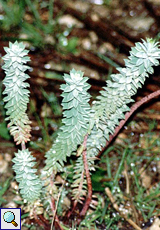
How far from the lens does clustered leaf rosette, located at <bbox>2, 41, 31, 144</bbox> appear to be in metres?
0.75

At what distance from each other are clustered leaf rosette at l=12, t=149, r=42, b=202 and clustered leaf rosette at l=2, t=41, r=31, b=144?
0.05 metres

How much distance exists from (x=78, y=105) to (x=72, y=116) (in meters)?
0.04

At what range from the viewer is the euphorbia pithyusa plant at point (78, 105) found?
754mm

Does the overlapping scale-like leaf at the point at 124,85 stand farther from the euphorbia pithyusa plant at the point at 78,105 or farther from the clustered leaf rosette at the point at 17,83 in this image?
the clustered leaf rosette at the point at 17,83

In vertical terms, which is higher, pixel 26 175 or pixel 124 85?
pixel 124 85

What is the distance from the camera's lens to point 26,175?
34.5 inches

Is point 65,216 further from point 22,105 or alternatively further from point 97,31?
point 97,31

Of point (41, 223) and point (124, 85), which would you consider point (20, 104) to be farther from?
point (41, 223)

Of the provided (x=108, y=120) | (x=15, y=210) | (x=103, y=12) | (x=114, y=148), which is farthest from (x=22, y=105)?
(x=103, y=12)

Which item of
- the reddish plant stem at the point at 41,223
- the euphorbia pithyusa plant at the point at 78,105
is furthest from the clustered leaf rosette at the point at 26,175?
the reddish plant stem at the point at 41,223

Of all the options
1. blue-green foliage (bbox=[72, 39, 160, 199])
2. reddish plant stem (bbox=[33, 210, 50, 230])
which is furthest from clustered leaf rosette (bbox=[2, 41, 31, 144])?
reddish plant stem (bbox=[33, 210, 50, 230])

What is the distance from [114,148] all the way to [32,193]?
0.50m

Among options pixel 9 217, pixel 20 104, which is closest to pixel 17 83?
pixel 20 104

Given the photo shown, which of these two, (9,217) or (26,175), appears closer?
(26,175)
